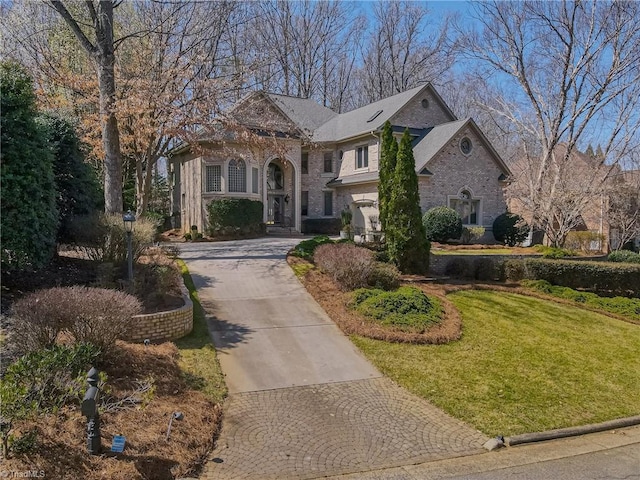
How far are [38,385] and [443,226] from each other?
1975cm

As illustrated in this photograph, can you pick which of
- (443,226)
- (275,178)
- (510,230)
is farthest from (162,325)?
(275,178)

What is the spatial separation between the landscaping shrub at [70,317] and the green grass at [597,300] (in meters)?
12.9

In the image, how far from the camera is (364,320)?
969cm

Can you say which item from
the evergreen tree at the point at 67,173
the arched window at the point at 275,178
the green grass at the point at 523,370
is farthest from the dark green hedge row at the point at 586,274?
the arched window at the point at 275,178

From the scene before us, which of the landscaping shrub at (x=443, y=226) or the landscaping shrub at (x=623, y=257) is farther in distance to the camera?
the landscaping shrub at (x=443, y=226)

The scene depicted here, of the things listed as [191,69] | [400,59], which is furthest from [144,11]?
[400,59]

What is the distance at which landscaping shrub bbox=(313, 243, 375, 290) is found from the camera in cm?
1158

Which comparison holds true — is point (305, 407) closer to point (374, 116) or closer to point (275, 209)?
point (374, 116)

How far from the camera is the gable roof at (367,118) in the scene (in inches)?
1005

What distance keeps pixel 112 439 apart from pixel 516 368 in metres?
6.71

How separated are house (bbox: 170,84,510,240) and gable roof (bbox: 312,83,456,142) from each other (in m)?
0.07

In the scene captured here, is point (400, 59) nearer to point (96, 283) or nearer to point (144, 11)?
point (144, 11)

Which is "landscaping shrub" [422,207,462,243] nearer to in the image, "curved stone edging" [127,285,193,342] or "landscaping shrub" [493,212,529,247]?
"landscaping shrub" [493,212,529,247]

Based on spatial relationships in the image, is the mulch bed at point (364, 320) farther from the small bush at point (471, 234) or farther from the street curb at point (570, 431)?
the small bush at point (471, 234)
